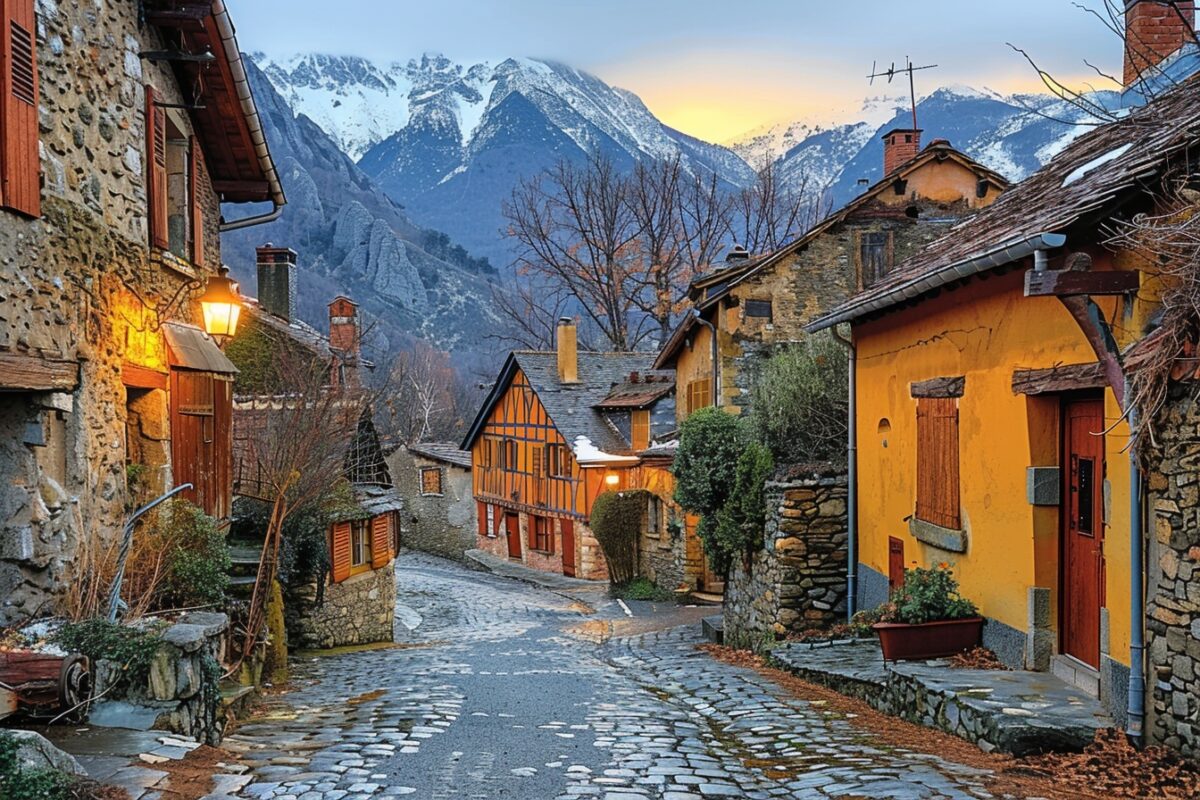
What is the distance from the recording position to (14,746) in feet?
15.0

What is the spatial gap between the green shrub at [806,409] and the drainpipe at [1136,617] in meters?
7.72

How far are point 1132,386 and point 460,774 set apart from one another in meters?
4.87

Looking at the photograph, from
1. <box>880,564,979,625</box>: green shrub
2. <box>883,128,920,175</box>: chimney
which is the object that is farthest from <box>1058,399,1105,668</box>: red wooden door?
<box>883,128,920,175</box>: chimney

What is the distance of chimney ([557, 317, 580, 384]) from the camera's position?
3212 cm

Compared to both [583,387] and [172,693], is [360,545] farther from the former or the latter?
[172,693]

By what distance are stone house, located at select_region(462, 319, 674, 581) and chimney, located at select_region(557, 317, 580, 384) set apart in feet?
0.10

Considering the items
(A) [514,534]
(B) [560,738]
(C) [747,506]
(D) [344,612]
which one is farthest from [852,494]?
(A) [514,534]

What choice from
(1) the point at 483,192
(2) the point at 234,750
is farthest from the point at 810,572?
(1) the point at 483,192

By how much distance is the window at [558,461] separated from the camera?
31.6m

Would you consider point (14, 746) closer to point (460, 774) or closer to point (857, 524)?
point (460, 774)

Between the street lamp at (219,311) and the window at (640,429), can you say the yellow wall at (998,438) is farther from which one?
the window at (640,429)

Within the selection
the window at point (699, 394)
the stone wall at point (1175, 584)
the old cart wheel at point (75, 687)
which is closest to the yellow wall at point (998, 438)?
the stone wall at point (1175, 584)

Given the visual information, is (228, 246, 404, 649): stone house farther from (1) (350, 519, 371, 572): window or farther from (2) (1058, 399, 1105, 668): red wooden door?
(2) (1058, 399, 1105, 668): red wooden door

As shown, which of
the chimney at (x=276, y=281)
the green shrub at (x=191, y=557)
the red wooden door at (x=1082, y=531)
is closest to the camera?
the red wooden door at (x=1082, y=531)
